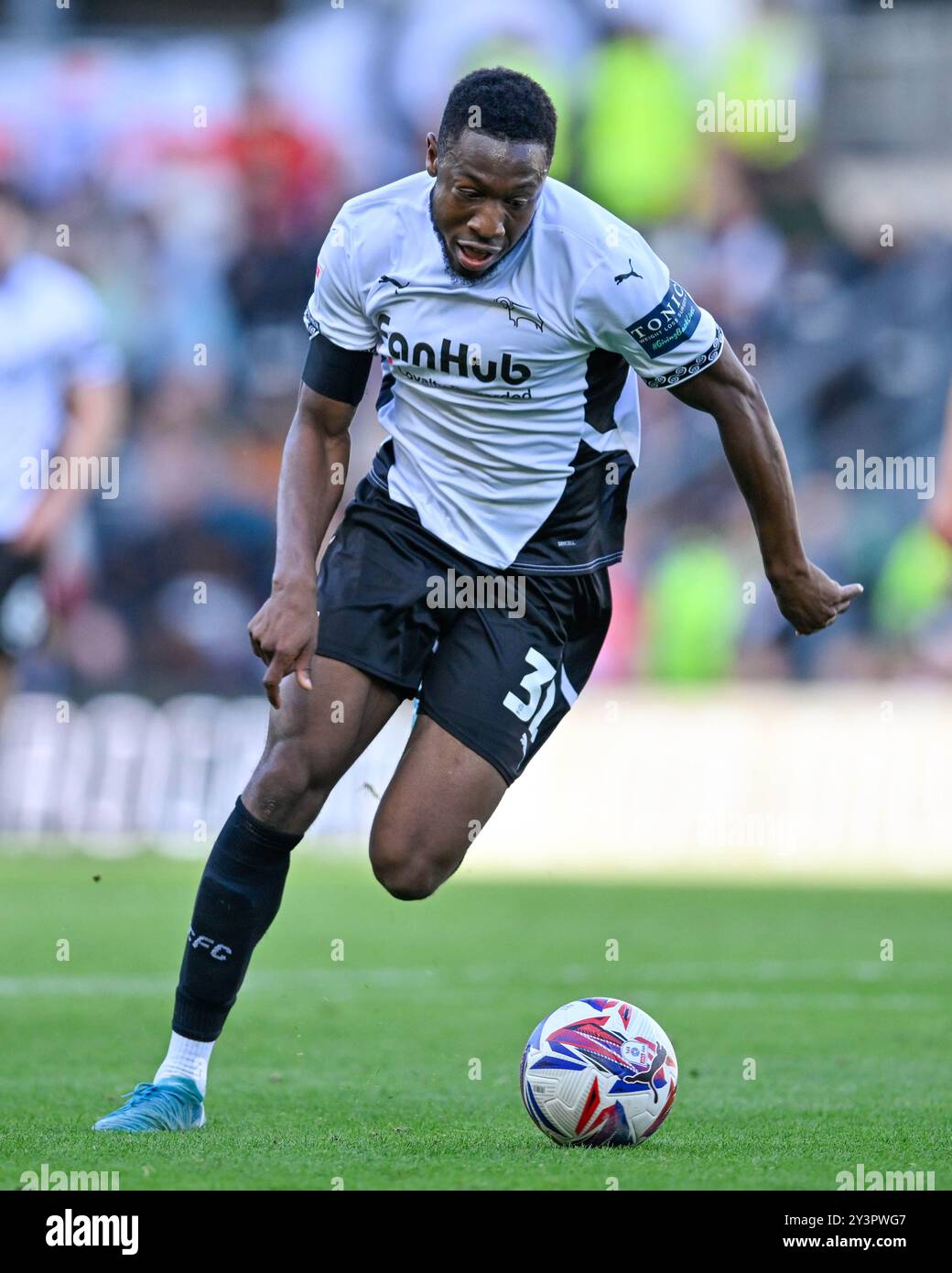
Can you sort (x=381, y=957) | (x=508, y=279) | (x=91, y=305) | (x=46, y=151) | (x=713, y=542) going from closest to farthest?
1. (x=508, y=279)
2. (x=381, y=957)
3. (x=91, y=305)
4. (x=713, y=542)
5. (x=46, y=151)

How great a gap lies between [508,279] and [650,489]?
10741mm

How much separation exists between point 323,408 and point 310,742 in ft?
2.87

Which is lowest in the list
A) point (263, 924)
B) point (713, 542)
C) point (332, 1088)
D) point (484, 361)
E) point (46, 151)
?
point (332, 1088)

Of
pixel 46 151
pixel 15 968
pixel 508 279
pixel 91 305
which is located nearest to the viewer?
pixel 508 279

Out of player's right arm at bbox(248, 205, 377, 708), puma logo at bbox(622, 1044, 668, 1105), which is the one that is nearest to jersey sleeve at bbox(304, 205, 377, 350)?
player's right arm at bbox(248, 205, 377, 708)

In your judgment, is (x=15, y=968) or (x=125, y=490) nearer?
(x=15, y=968)

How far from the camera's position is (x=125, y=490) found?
1584 cm

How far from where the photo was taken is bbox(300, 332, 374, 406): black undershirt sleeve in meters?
5.14

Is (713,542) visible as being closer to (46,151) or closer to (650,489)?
(650,489)

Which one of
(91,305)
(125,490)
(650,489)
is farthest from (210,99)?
(91,305)

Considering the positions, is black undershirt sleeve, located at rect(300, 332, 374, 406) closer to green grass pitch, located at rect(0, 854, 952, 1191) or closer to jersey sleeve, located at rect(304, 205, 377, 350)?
jersey sleeve, located at rect(304, 205, 377, 350)

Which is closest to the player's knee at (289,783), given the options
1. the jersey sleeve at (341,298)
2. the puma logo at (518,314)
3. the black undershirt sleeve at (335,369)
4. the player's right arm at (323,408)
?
the player's right arm at (323,408)

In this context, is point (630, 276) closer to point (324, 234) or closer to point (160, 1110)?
point (160, 1110)

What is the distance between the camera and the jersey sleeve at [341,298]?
16.7ft
